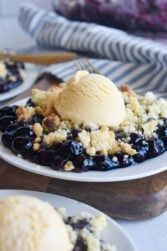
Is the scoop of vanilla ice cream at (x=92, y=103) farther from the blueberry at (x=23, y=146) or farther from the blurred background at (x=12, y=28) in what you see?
the blurred background at (x=12, y=28)

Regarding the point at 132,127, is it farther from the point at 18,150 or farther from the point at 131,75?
the point at 131,75

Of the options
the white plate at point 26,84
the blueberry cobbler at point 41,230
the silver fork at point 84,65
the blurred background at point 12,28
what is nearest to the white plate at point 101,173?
the blueberry cobbler at point 41,230

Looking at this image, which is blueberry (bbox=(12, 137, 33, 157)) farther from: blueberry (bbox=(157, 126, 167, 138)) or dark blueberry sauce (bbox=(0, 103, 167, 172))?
blueberry (bbox=(157, 126, 167, 138))

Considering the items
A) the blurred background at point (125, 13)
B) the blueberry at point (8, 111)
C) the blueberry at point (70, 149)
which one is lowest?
the blurred background at point (125, 13)

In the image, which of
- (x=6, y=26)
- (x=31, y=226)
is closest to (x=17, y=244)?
(x=31, y=226)

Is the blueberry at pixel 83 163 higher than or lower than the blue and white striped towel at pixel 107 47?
higher

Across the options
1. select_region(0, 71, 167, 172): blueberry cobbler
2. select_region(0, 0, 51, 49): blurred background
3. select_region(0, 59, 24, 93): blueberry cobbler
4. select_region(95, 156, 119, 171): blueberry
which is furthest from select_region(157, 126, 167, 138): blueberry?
select_region(0, 0, 51, 49): blurred background
